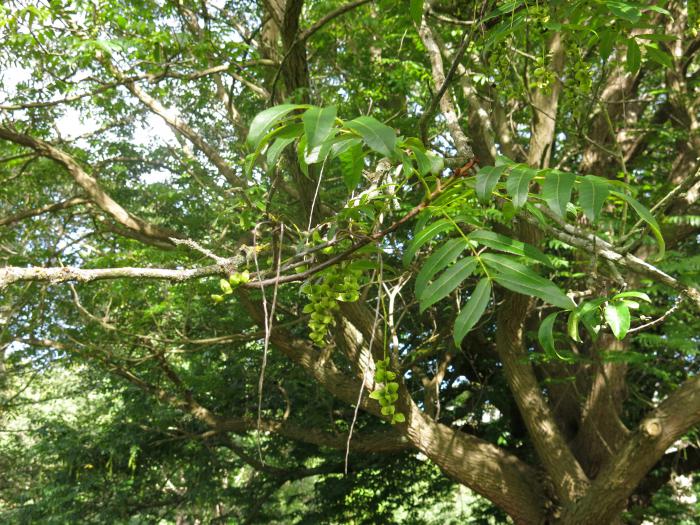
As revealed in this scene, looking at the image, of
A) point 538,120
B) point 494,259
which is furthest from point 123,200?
point 494,259

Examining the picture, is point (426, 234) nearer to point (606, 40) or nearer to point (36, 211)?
point (606, 40)

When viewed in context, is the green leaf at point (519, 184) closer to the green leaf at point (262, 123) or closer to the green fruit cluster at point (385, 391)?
the green leaf at point (262, 123)

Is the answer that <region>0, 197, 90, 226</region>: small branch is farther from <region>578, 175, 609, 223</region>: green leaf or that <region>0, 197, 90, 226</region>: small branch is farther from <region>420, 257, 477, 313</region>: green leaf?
<region>578, 175, 609, 223</region>: green leaf

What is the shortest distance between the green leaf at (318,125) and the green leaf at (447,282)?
A: 31cm

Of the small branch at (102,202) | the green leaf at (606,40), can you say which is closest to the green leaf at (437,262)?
the green leaf at (606,40)

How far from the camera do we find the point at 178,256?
13.9 feet

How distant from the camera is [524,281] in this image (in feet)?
3.19

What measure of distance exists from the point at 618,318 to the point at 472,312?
0.93 ft

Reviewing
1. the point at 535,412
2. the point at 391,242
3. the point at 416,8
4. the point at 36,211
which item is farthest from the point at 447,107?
the point at 36,211

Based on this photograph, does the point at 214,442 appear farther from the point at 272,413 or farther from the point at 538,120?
the point at 538,120

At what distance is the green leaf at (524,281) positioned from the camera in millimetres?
913

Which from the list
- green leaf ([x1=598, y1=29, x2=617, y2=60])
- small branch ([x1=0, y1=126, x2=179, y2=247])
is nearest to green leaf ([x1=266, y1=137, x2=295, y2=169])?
green leaf ([x1=598, y1=29, x2=617, y2=60])

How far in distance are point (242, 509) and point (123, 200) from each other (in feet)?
12.9

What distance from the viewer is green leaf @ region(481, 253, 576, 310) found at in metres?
0.91
